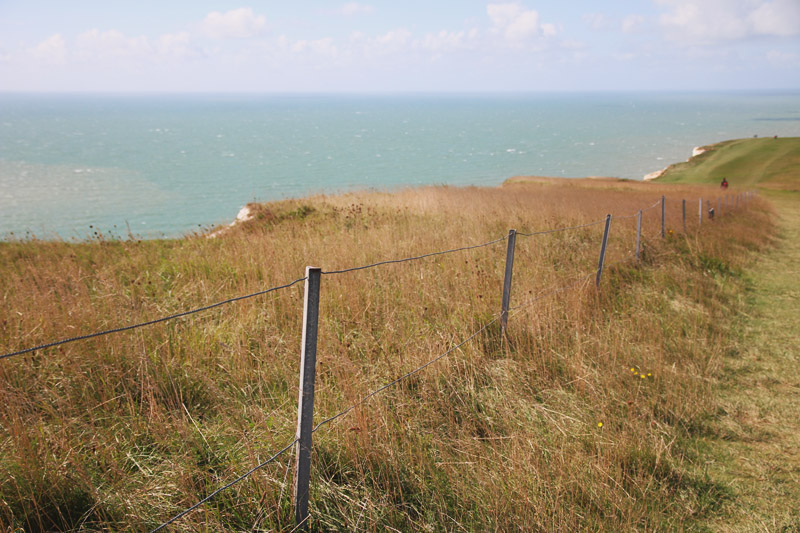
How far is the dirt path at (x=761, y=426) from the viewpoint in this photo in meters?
3.77

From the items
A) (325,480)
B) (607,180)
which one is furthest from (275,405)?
(607,180)

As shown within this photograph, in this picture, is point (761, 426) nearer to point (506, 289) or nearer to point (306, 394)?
point (506, 289)

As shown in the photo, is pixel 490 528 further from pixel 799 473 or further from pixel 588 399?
pixel 799 473

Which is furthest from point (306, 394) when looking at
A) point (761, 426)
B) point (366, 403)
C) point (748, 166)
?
point (748, 166)

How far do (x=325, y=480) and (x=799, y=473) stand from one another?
162 inches

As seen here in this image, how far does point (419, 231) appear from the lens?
32.0ft

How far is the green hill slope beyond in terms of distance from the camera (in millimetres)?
38750

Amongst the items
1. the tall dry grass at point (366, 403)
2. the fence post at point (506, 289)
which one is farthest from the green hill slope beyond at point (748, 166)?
the fence post at point (506, 289)

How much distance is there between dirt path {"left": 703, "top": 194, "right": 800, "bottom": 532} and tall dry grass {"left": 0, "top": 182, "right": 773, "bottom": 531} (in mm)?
234

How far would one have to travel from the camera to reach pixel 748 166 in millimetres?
45156

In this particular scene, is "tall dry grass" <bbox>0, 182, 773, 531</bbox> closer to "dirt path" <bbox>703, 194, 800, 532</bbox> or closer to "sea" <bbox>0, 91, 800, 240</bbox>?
"dirt path" <bbox>703, 194, 800, 532</bbox>

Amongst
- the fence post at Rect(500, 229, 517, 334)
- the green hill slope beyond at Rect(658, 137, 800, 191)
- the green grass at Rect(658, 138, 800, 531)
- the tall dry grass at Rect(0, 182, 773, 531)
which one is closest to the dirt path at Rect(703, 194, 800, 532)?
the green grass at Rect(658, 138, 800, 531)

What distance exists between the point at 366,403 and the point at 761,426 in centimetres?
423

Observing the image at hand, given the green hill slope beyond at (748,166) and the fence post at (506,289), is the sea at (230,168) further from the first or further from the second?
the green hill slope beyond at (748,166)
